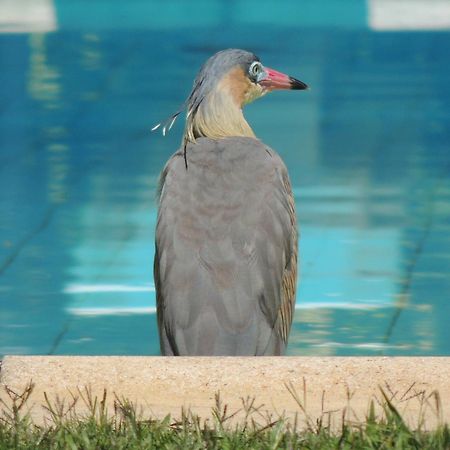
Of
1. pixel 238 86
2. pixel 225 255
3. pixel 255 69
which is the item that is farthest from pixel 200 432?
pixel 255 69

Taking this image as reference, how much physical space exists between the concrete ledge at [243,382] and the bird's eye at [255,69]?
2.25 metres

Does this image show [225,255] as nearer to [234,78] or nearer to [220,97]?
[220,97]

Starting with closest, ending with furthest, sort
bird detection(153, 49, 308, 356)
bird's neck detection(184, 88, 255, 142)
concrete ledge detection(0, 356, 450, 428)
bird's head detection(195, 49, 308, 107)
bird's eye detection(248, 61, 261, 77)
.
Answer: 1. concrete ledge detection(0, 356, 450, 428)
2. bird detection(153, 49, 308, 356)
3. bird's neck detection(184, 88, 255, 142)
4. bird's head detection(195, 49, 308, 107)
5. bird's eye detection(248, 61, 261, 77)

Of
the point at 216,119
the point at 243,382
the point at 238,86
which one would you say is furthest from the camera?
the point at 238,86

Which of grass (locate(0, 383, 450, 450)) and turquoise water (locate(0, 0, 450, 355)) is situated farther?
turquoise water (locate(0, 0, 450, 355))

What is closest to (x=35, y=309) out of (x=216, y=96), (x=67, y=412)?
(x=216, y=96)

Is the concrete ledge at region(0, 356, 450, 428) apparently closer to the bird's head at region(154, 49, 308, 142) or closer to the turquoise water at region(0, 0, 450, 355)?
the bird's head at region(154, 49, 308, 142)

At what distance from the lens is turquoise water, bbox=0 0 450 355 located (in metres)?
7.68

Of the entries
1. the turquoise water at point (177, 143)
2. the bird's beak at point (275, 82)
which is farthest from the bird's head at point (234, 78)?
the turquoise water at point (177, 143)

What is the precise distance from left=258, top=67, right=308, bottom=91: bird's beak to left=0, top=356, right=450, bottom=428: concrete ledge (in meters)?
2.41

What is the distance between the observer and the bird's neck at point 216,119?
19.3ft

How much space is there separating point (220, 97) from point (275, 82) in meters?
0.74

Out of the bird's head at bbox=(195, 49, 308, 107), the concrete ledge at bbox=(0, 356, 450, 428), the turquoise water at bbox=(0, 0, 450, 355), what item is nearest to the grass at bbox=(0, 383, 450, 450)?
the concrete ledge at bbox=(0, 356, 450, 428)

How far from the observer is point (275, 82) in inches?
263
